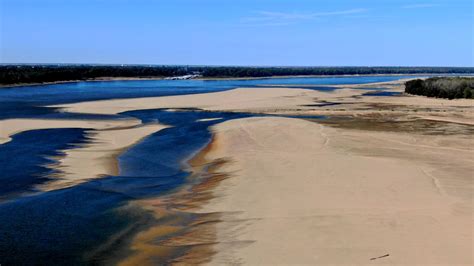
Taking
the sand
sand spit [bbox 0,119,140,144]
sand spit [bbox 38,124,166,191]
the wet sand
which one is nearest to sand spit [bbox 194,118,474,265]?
the wet sand

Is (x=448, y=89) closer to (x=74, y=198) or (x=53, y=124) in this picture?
(x=53, y=124)

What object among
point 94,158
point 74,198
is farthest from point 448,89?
point 74,198

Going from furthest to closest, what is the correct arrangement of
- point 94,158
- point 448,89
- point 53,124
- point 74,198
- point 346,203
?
1. point 448,89
2. point 53,124
3. point 94,158
4. point 74,198
5. point 346,203

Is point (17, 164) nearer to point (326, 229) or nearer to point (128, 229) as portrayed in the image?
point (128, 229)

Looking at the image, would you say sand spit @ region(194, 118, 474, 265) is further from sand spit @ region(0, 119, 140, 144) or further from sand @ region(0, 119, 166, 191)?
sand spit @ region(0, 119, 140, 144)

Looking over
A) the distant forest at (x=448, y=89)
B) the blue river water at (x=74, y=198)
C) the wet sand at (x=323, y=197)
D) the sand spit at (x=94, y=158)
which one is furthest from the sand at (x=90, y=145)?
the distant forest at (x=448, y=89)

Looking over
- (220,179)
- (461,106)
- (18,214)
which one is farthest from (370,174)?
(461,106)

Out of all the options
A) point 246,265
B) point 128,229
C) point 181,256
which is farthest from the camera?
point 128,229

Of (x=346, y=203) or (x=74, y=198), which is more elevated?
(x=346, y=203)

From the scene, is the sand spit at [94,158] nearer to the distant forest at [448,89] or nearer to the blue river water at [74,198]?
the blue river water at [74,198]
